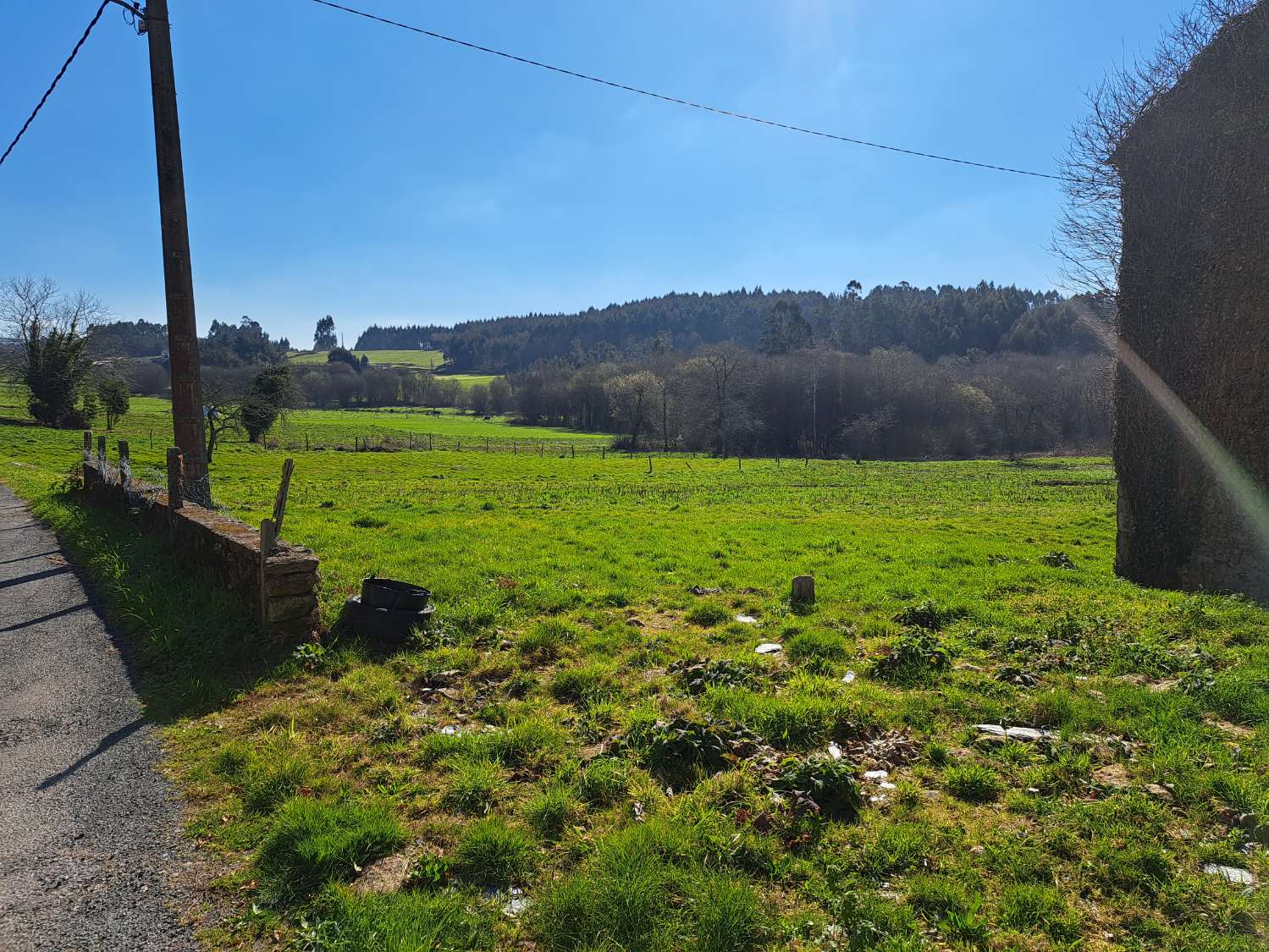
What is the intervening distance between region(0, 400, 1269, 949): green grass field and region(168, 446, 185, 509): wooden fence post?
84 cm

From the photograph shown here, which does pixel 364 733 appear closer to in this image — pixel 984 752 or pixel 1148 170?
pixel 984 752

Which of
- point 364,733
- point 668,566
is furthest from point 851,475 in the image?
point 364,733

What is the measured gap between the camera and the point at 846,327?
418 ft

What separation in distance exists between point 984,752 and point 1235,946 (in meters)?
1.82

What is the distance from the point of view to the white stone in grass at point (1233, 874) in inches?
126

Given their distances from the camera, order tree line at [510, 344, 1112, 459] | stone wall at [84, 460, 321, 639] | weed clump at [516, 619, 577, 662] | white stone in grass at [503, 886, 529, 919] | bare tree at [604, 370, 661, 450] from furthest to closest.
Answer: bare tree at [604, 370, 661, 450] < tree line at [510, 344, 1112, 459] < weed clump at [516, 619, 577, 662] < stone wall at [84, 460, 321, 639] < white stone in grass at [503, 886, 529, 919]

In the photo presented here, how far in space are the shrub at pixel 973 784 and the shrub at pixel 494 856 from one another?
2669 mm

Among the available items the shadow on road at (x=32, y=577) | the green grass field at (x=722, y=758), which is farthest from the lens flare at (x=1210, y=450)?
the shadow on road at (x=32, y=577)

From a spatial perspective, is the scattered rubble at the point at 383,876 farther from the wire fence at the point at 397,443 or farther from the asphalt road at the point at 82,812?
the wire fence at the point at 397,443

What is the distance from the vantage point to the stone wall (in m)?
6.25

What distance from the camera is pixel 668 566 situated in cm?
1095

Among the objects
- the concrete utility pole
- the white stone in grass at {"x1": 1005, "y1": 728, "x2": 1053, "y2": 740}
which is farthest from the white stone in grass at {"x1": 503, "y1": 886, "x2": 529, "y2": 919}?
the concrete utility pole

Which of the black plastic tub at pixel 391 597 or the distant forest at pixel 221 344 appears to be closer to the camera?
the black plastic tub at pixel 391 597

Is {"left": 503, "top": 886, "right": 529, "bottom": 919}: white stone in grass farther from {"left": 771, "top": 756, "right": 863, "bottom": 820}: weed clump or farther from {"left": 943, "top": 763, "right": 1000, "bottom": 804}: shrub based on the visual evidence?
{"left": 943, "top": 763, "right": 1000, "bottom": 804}: shrub
